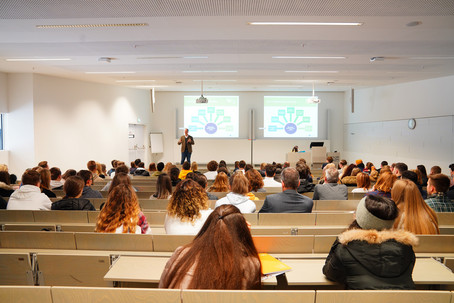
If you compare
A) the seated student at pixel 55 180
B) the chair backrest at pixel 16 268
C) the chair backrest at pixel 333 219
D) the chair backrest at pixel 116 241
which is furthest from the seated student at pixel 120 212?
the seated student at pixel 55 180

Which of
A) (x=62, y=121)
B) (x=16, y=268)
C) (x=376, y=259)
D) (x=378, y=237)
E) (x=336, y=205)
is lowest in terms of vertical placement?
(x=16, y=268)

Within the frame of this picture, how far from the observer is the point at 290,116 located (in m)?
18.1

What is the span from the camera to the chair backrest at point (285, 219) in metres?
4.15

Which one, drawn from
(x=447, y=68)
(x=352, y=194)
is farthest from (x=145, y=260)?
(x=447, y=68)

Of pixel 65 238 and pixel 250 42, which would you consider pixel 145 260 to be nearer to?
pixel 65 238

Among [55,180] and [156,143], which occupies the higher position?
[156,143]

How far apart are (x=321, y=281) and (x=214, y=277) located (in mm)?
810

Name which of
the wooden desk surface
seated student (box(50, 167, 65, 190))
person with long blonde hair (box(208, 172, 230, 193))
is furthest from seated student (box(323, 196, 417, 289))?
seated student (box(50, 167, 65, 190))

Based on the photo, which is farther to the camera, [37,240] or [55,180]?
[55,180]

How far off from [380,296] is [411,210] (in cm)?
176

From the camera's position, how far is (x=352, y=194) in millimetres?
6062

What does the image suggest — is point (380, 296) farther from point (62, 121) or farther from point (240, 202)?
point (62, 121)

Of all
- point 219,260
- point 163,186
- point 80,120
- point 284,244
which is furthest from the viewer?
point 80,120

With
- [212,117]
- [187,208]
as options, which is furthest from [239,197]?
[212,117]
